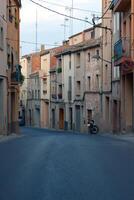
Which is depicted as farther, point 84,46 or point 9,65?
point 84,46

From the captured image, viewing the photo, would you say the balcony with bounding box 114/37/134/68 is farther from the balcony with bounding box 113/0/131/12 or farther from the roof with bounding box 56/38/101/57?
the roof with bounding box 56/38/101/57

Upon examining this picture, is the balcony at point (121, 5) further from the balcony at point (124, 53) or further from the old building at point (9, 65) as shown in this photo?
the old building at point (9, 65)

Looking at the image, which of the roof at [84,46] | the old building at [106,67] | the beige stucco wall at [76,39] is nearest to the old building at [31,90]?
the beige stucco wall at [76,39]

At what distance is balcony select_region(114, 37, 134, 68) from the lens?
98.2 feet

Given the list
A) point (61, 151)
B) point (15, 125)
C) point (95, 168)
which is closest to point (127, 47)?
point (15, 125)

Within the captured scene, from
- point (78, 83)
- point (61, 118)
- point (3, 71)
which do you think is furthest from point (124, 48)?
point (61, 118)

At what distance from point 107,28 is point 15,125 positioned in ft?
34.9

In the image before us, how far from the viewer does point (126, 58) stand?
30031 mm

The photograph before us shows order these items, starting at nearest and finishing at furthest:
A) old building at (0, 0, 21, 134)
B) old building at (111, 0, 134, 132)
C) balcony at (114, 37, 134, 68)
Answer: balcony at (114, 37, 134, 68)
old building at (111, 0, 134, 132)
old building at (0, 0, 21, 134)

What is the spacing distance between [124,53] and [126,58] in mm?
941

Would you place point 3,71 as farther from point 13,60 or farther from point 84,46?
point 84,46

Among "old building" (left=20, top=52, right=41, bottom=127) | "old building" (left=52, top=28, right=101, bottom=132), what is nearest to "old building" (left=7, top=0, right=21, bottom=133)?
"old building" (left=52, top=28, right=101, bottom=132)

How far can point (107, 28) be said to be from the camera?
41.8 meters

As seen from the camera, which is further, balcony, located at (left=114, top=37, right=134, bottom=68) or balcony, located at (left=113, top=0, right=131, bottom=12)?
balcony, located at (left=113, top=0, right=131, bottom=12)
